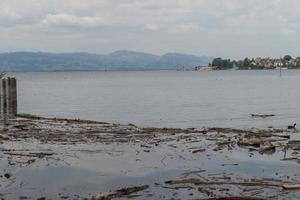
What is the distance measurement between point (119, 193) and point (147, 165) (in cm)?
602

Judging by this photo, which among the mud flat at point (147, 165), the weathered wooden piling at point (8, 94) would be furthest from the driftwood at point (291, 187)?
the weathered wooden piling at point (8, 94)

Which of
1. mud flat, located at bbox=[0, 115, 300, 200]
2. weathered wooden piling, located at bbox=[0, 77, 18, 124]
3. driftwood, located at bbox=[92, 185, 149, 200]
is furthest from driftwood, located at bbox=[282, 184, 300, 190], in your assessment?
weathered wooden piling, located at bbox=[0, 77, 18, 124]

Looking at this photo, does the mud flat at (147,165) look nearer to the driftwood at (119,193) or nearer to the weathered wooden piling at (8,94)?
the driftwood at (119,193)

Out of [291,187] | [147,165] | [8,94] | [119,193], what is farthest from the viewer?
[8,94]

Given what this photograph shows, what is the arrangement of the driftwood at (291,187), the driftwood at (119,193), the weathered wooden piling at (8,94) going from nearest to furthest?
1. the driftwood at (119,193)
2. the driftwood at (291,187)
3. the weathered wooden piling at (8,94)

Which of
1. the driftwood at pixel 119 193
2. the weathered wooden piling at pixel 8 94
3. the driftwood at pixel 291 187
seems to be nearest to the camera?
the driftwood at pixel 119 193

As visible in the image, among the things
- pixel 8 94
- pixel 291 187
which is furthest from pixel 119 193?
pixel 8 94

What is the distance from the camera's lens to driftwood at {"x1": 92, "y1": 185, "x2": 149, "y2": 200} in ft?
53.3

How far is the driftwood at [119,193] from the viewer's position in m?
16.2

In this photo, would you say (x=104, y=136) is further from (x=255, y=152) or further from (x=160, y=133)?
(x=255, y=152)

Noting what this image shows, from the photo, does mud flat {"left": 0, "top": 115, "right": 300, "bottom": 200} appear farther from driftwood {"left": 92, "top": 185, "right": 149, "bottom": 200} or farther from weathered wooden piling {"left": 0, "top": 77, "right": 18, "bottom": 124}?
weathered wooden piling {"left": 0, "top": 77, "right": 18, "bottom": 124}

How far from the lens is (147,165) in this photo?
22938mm

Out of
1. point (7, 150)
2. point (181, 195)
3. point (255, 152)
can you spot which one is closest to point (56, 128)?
point (7, 150)

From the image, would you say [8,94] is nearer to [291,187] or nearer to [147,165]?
[147,165]
